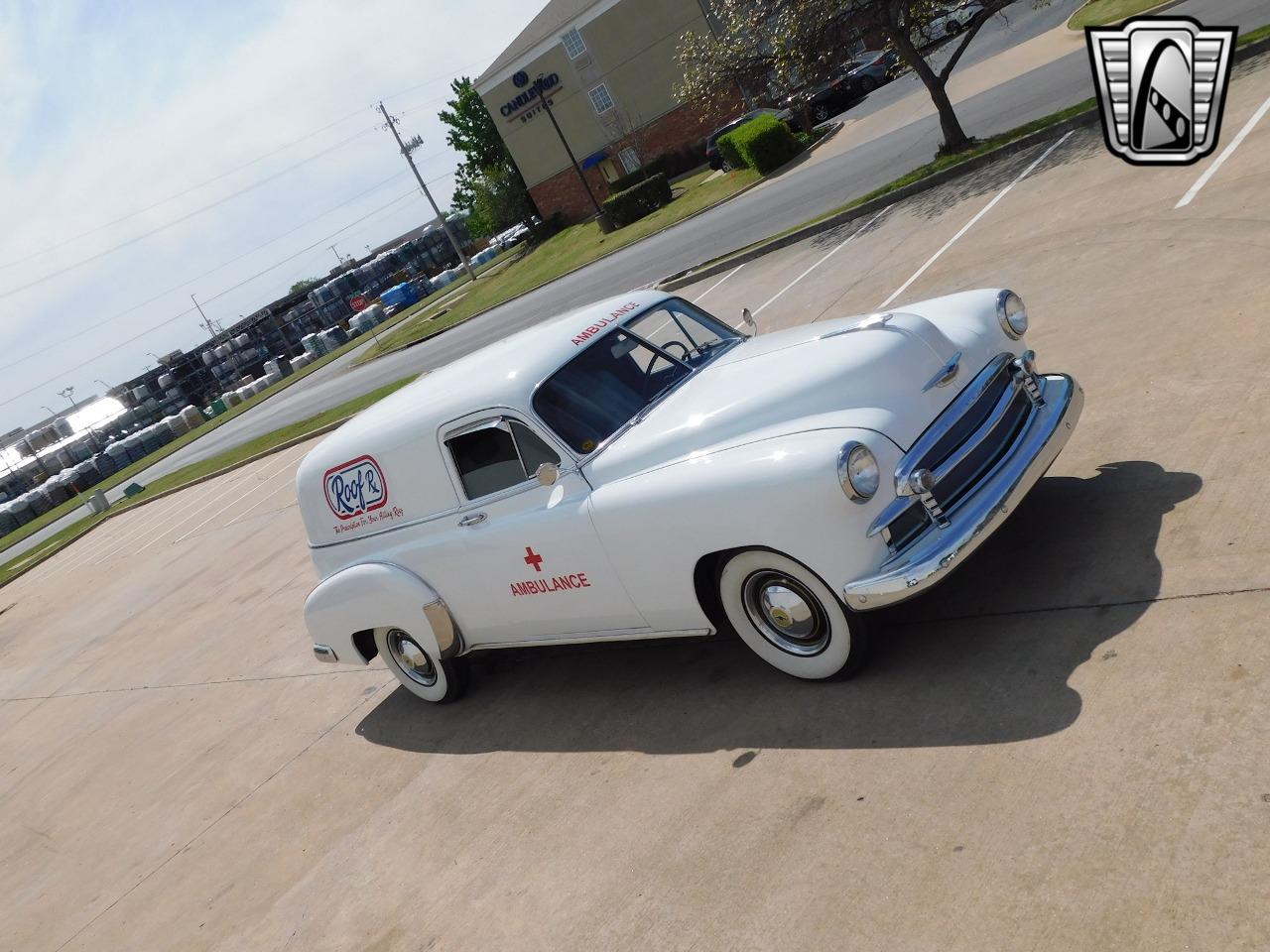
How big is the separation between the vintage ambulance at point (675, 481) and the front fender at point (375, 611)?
0.05ft

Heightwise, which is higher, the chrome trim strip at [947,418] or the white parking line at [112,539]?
the chrome trim strip at [947,418]

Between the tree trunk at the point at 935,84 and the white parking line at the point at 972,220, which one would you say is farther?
the tree trunk at the point at 935,84

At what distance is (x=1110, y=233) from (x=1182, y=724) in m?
7.00

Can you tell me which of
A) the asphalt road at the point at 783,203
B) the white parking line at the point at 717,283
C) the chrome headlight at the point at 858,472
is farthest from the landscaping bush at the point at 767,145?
the chrome headlight at the point at 858,472

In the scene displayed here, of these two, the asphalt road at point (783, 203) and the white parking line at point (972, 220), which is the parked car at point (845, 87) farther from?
the white parking line at point (972, 220)

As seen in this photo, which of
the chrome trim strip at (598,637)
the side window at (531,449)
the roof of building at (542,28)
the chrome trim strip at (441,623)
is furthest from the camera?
the roof of building at (542,28)

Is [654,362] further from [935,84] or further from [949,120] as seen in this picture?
[935,84]

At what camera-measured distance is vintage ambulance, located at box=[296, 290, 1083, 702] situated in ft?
14.8

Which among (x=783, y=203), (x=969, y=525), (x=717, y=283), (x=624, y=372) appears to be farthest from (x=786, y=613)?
(x=783, y=203)

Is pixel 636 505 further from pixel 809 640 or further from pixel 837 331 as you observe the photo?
pixel 837 331

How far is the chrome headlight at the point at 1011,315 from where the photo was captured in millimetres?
5691

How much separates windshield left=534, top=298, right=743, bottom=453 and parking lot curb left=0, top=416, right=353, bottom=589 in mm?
17829

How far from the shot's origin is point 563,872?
15.0 feet

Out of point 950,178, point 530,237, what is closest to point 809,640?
point 950,178
